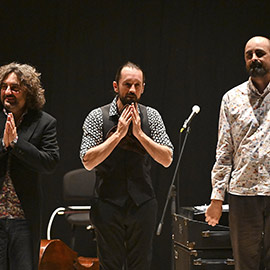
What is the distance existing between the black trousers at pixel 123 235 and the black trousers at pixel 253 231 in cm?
49

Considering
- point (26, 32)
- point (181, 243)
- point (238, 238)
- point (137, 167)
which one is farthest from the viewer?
point (26, 32)

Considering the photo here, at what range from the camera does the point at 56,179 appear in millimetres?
5383

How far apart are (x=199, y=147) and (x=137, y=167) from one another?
99.7 inches

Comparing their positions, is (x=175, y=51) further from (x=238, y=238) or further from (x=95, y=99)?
(x=238, y=238)

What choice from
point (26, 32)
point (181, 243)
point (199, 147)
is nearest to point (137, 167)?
point (181, 243)

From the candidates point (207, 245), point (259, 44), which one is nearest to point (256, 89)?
point (259, 44)

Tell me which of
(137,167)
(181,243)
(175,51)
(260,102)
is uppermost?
(175,51)

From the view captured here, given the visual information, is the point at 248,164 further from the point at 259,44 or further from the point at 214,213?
the point at 259,44

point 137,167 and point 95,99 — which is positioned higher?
point 95,99

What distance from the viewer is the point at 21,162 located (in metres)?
2.84

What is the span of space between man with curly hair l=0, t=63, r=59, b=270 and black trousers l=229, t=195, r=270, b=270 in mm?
1058

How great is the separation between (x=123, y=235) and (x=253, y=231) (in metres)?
0.70

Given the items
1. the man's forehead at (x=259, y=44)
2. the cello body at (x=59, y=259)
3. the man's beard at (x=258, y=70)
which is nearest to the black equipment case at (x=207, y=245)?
the cello body at (x=59, y=259)

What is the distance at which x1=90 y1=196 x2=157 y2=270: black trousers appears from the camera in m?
2.87
